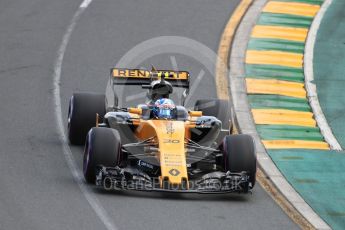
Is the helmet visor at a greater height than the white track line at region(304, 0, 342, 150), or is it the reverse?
the white track line at region(304, 0, 342, 150)

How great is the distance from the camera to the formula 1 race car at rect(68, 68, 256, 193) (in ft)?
53.8

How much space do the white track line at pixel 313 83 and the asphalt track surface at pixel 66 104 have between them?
2043 millimetres

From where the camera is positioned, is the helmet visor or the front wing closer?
the front wing

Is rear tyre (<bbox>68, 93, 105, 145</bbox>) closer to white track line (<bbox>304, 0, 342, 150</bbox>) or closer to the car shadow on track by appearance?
the car shadow on track

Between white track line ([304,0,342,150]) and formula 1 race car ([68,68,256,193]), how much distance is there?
2379 mm

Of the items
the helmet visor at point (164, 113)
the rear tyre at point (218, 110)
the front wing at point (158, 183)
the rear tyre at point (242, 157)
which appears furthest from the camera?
the rear tyre at point (218, 110)

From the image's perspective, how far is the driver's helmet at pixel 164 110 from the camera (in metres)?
17.7

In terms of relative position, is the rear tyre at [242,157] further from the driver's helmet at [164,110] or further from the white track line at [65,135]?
the white track line at [65,135]

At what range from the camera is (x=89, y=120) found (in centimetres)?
1902

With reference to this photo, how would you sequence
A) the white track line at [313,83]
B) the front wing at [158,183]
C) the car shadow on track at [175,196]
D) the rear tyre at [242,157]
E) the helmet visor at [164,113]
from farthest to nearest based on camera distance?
the white track line at [313,83] < the helmet visor at [164,113] < the rear tyre at [242,157] < the car shadow on track at [175,196] < the front wing at [158,183]

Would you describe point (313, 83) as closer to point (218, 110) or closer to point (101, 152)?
point (218, 110)

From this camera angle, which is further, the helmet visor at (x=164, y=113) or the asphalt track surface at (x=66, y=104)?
the helmet visor at (x=164, y=113)

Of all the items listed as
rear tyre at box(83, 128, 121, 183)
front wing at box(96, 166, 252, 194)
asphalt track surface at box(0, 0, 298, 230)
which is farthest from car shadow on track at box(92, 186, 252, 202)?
rear tyre at box(83, 128, 121, 183)

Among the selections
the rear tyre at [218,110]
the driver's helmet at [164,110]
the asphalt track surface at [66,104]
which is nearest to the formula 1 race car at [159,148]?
the driver's helmet at [164,110]
